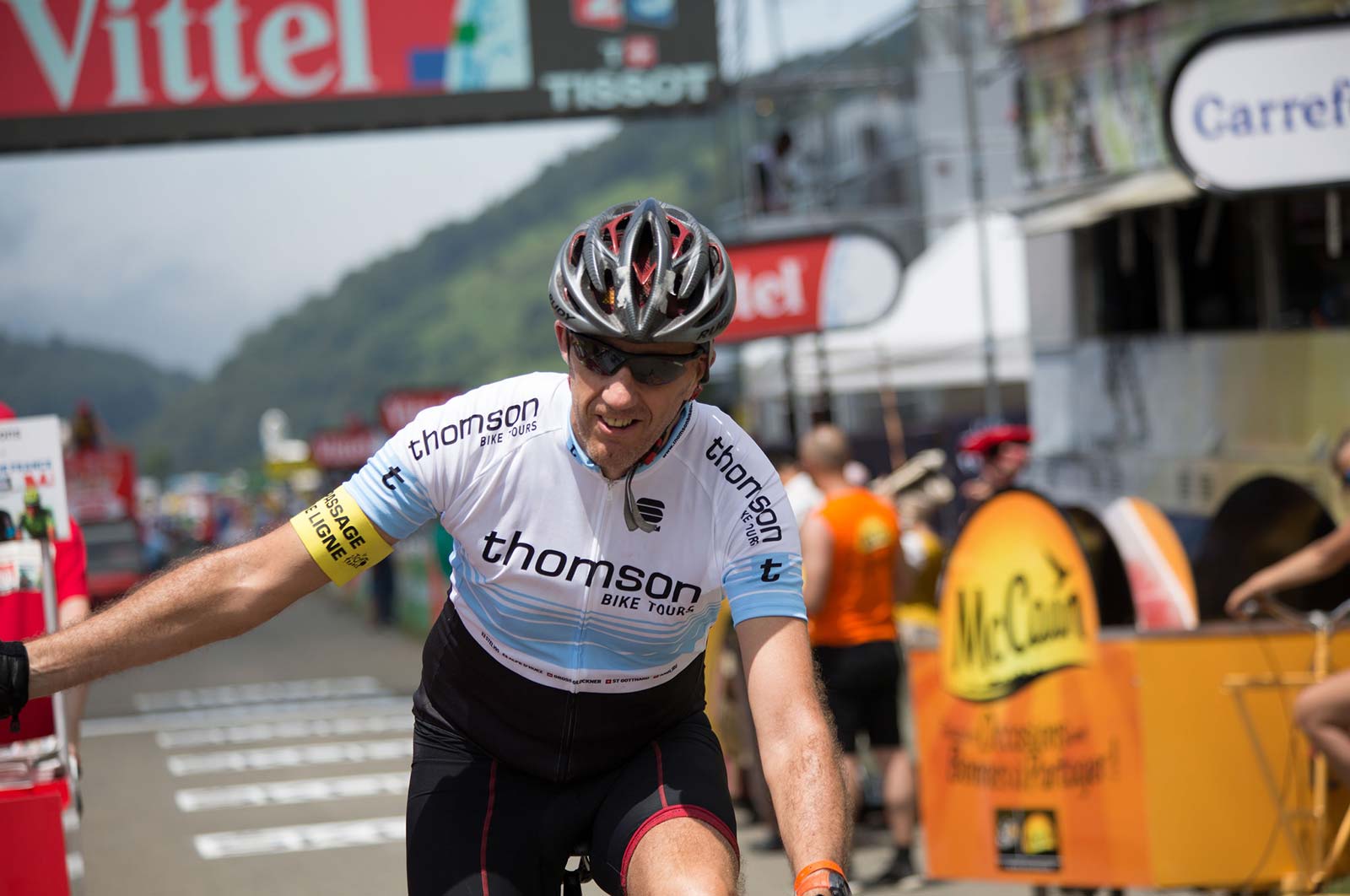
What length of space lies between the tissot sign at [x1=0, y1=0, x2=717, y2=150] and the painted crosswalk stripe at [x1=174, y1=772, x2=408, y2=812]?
18.2 feet

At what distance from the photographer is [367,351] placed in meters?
196

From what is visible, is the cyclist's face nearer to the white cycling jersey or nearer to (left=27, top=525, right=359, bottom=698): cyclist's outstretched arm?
the white cycling jersey

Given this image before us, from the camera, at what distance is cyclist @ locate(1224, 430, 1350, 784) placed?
5816 millimetres

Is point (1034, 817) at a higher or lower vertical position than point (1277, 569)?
lower

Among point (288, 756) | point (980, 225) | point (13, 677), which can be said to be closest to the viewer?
point (13, 677)

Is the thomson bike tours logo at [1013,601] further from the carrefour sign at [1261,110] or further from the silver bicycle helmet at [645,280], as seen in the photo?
the silver bicycle helmet at [645,280]

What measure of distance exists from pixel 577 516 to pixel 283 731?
12179mm

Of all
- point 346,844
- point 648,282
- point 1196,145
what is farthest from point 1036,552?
point 346,844

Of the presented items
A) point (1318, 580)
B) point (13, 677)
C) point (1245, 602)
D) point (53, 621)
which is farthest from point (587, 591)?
point (1318, 580)

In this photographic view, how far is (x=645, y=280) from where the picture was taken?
10.1 ft

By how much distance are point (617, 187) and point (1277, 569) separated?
176356 millimetres

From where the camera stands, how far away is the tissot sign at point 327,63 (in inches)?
540

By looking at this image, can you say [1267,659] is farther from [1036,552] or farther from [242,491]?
[242,491]

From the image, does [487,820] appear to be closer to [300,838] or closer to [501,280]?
[300,838]
